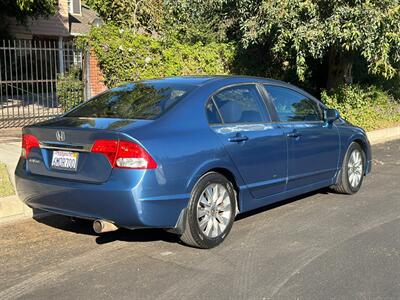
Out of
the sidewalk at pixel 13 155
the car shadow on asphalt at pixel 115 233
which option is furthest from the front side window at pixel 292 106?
the sidewalk at pixel 13 155

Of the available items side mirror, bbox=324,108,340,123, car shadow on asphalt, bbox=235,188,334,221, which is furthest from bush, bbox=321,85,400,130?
side mirror, bbox=324,108,340,123

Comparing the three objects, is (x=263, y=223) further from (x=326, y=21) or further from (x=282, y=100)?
(x=326, y=21)

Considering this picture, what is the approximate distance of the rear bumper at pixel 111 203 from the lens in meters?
4.45

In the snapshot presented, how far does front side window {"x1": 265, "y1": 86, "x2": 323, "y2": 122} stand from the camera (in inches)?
238

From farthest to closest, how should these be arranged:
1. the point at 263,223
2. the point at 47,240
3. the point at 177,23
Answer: the point at 177,23, the point at 263,223, the point at 47,240

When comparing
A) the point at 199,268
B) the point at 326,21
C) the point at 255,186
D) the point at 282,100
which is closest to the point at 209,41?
the point at 326,21

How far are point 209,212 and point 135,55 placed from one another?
6637 mm

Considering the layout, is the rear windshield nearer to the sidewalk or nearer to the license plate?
the license plate

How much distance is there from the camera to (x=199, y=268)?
4535mm

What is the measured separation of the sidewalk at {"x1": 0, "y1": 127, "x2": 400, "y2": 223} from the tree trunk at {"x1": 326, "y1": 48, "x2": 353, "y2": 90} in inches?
71.7

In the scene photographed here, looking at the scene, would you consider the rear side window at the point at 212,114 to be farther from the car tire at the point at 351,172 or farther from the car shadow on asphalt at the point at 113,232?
the car tire at the point at 351,172

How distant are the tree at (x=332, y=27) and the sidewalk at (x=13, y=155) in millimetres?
1870

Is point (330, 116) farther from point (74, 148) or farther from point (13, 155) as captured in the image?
point (13, 155)

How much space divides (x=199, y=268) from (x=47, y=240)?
174 centimetres
